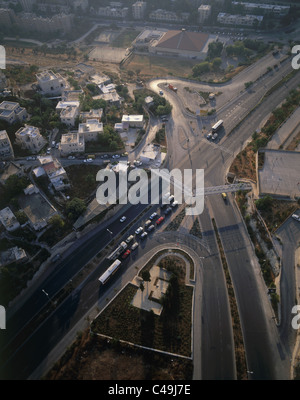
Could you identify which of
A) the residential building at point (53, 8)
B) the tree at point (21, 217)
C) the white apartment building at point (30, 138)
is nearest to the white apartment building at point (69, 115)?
the white apartment building at point (30, 138)

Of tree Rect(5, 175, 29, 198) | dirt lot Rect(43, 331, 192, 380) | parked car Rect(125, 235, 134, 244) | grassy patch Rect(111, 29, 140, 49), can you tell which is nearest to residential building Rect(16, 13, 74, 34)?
grassy patch Rect(111, 29, 140, 49)

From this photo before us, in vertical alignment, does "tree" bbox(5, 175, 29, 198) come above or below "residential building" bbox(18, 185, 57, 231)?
above

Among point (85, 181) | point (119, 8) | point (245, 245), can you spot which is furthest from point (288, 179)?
point (119, 8)

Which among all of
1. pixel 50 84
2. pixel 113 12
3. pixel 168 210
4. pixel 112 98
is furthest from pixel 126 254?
pixel 113 12

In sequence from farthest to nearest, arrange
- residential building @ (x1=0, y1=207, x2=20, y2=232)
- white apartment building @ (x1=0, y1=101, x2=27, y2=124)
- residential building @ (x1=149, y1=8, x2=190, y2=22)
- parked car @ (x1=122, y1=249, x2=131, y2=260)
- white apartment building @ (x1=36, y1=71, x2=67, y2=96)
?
residential building @ (x1=149, y1=8, x2=190, y2=22)
white apartment building @ (x1=36, y1=71, x2=67, y2=96)
white apartment building @ (x1=0, y1=101, x2=27, y2=124)
residential building @ (x1=0, y1=207, x2=20, y2=232)
parked car @ (x1=122, y1=249, x2=131, y2=260)

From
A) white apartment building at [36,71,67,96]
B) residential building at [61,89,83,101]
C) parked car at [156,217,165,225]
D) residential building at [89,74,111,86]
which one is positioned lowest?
parked car at [156,217,165,225]

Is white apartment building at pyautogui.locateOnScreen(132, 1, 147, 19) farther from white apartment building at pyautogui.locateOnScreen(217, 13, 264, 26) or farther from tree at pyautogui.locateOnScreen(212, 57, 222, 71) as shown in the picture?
tree at pyautogui.locateOnScreen(212, 57, 222, 71)

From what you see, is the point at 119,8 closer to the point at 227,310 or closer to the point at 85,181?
the point at 85,181
